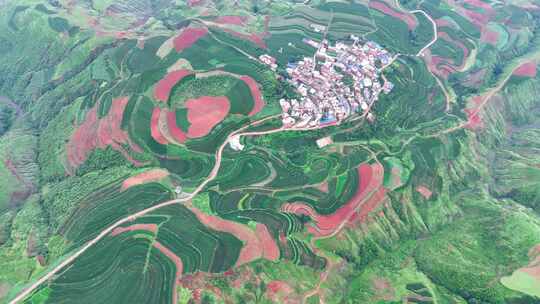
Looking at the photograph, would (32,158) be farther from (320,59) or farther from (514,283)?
(514,283)

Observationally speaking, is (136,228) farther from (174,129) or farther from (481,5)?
(481,5)

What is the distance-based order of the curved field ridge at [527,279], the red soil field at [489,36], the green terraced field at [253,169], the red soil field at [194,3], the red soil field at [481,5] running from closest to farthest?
the curved field ridge at [527,279] → the green terraced field at [253,169] → the red soil field at [489,36] → the red soil field at [481,5] → the red soil field at [194,3]

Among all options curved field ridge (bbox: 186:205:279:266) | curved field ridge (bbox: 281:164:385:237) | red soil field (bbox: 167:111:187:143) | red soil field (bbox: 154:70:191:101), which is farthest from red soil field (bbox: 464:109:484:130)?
red soil field (bbox: 154:70:191:101)

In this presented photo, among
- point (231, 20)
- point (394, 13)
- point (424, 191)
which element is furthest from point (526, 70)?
point (231, 20)

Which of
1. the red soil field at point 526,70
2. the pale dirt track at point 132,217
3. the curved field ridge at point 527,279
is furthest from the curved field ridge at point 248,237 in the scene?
the red soil field at point 526,70

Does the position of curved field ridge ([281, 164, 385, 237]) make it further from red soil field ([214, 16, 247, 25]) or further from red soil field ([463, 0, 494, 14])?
red soil field ([463, 0, 494, 14])

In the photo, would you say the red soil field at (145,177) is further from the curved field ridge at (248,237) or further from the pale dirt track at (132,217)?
the curved field ridge at (248,237)
